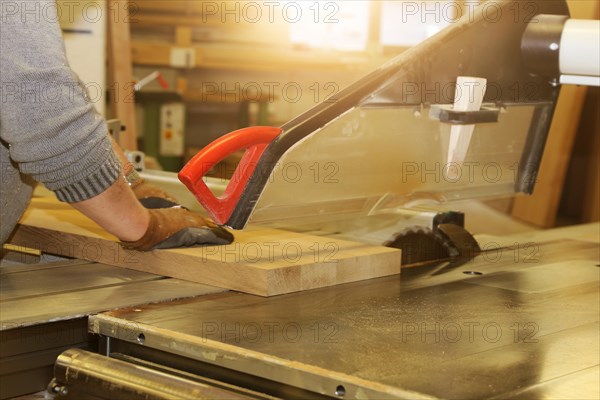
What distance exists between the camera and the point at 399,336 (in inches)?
47.3

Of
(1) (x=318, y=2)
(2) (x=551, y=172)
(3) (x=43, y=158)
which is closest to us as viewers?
(3) (x=43, y=158)

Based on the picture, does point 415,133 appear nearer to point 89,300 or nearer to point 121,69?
point 89,300

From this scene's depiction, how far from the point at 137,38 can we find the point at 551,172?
8.36 feet

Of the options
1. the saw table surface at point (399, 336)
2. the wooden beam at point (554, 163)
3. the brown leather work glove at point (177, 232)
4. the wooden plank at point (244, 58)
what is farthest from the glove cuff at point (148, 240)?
the wooden plank at point (244, 58)

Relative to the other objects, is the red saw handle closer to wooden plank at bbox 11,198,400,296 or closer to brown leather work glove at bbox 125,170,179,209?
wooden plank at bbox 11,198,400,296

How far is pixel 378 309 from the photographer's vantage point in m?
1.36

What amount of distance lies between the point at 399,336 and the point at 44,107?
571 millimetres

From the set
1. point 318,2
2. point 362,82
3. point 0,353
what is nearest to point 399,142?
point 362,82

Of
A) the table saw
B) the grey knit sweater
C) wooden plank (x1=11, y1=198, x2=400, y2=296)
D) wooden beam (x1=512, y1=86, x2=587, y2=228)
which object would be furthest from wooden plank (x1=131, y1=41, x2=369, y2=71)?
the grey knit sweater

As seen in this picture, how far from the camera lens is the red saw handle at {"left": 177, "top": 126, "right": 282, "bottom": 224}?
4.30ft

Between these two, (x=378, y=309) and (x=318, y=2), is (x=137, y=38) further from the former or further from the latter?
(x=378, y=309)

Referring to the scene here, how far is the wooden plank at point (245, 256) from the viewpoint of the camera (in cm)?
146

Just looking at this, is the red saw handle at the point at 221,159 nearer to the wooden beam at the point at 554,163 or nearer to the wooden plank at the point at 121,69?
the wooden plank at the point at 121,69

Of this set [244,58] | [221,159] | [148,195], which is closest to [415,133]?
[221,159]
